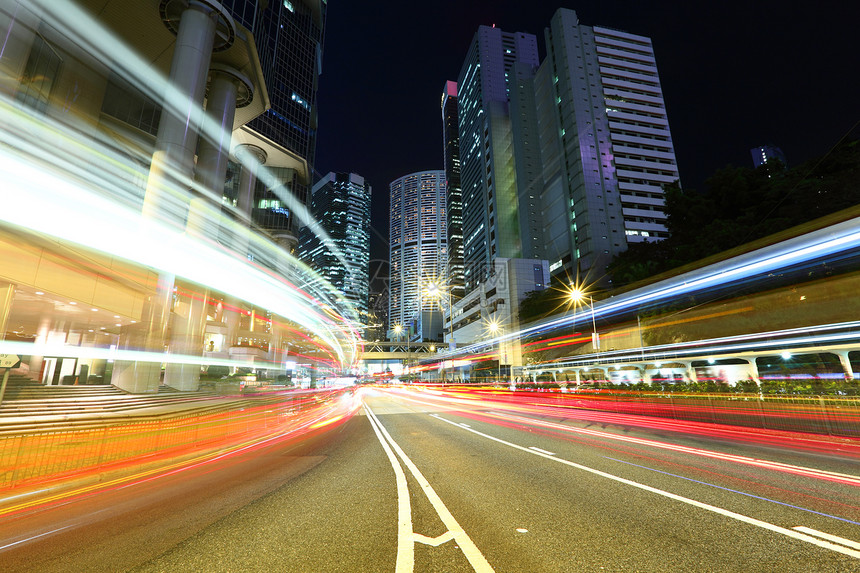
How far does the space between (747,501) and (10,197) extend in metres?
25.4

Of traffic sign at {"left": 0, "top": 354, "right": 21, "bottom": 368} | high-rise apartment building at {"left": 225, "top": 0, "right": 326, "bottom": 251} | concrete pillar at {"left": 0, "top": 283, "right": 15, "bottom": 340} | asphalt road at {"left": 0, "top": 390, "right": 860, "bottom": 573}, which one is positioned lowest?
asphalt road at {"left": 0, "top": 390, "right": 860, "bottom": 573}

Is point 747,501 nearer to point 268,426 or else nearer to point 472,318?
point 268,426

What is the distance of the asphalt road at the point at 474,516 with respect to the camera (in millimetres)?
3545

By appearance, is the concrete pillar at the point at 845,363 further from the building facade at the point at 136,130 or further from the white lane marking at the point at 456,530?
the building facade at the point at 136,130

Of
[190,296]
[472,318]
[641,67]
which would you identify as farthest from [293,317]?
[641,67]

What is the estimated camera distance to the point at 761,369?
21.6 metres

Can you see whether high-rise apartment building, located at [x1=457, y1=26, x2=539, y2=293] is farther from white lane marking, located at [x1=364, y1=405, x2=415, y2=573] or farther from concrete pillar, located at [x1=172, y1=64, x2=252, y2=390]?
white lane marking, located at [x1=364, y1=405, x2=415, y2=573]

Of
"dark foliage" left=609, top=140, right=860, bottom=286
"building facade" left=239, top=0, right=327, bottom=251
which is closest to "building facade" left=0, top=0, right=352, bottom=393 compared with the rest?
"building facade" left=239, top=0, right=327, bottom=251

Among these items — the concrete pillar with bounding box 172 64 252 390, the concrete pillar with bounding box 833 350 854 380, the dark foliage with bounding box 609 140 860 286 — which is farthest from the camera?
the dark foliage with bounding box 609 140 860 286

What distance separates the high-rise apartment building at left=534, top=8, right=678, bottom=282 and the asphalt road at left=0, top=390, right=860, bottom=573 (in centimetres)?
7679

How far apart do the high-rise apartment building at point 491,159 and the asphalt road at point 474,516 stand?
311 ft

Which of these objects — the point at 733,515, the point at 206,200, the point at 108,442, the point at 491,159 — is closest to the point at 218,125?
the point at 206,200

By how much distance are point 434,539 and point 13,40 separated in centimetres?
2890

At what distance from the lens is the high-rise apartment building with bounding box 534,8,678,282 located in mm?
81562
